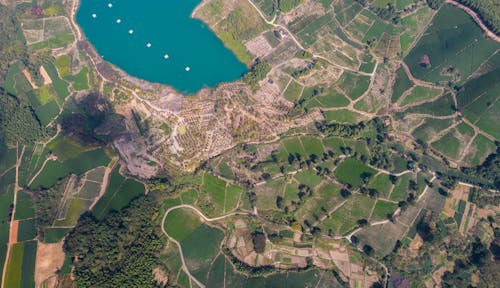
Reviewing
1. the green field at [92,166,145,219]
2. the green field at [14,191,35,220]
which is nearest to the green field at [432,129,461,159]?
the green field at [92,166,145,219]

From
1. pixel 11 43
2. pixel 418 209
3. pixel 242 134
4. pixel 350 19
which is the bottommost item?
pixel 418 209

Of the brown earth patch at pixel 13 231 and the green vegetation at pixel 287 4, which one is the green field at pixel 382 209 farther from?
the brown earth patch at pixel 13 231

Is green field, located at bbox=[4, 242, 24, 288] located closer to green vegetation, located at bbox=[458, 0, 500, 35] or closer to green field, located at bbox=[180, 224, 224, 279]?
green field, located at bbox=[180, 224, 224, 279]

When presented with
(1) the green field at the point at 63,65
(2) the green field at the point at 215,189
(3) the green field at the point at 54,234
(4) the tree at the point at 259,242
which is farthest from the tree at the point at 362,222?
(1) the green field at the point at 63,65

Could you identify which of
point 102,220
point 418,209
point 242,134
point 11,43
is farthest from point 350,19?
point 11,43

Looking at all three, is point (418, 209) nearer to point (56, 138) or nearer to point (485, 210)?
point (485, 210)

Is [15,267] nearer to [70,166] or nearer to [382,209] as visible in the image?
[70,166]
